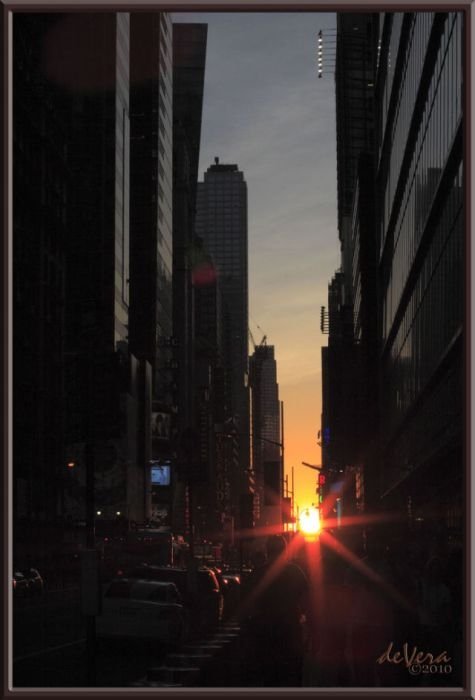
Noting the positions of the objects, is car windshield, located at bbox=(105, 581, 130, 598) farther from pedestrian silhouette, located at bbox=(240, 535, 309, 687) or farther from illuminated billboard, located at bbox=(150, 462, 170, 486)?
illuminated billboard, located at bbox=(150, 462, 170, 486)

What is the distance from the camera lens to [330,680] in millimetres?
17469

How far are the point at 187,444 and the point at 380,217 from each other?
50.3m

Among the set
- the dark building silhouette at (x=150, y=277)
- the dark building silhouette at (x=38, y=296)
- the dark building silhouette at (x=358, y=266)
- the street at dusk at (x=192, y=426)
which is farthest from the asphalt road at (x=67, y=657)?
the dark building silhouette at (x=150, y=277)

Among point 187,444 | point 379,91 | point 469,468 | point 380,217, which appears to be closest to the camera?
point 469,468

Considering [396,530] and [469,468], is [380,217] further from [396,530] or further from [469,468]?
[469,468]

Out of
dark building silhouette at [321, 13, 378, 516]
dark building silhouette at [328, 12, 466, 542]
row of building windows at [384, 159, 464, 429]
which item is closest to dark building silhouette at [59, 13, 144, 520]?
dark building silhouette at [321, 13, 378, 516]

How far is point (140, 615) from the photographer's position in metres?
27.0

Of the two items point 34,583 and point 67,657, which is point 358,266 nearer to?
point 34,583

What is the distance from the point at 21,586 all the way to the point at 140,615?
34.0 meters

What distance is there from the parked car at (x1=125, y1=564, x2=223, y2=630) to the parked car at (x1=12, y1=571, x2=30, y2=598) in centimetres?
2020

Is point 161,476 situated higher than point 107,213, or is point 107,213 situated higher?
point 107,213

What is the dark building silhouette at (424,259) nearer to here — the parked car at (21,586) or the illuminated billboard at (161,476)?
the parked car at (21,586)

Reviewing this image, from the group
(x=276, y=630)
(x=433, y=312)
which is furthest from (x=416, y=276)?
(x=276, y=630)

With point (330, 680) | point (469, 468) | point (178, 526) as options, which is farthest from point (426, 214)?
point (178, 526)
